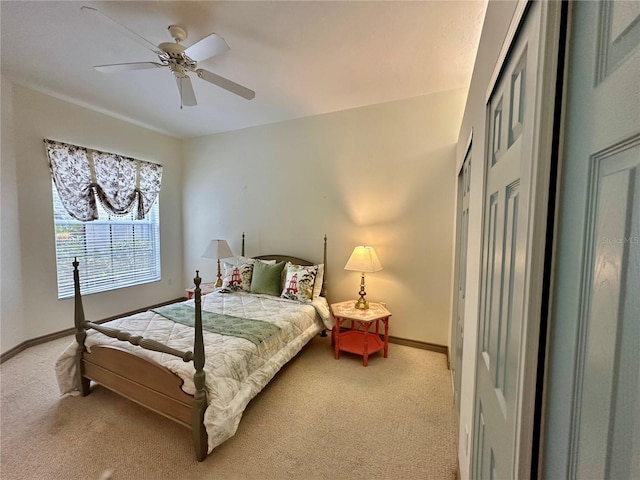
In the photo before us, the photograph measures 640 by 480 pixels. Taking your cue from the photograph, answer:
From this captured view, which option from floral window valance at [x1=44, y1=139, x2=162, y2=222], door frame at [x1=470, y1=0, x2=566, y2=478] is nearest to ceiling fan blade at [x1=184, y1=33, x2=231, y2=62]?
door frame at [x1=470, y1=0, x2=566, y2=478]

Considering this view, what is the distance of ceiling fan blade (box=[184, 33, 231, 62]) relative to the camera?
5.47 feet

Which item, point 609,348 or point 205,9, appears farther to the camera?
point 205,9

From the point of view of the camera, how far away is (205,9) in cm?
177

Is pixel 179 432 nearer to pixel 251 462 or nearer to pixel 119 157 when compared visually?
pixel 251 462

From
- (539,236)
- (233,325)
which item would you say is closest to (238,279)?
(233,325)

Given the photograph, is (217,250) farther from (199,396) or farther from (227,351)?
(199,396)

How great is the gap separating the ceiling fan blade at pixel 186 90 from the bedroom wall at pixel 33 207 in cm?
198

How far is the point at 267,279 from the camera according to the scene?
3.31 metres

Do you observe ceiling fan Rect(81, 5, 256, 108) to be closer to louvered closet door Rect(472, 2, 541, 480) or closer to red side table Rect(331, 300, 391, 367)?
louvered closet door Rect(472, 2, 541, 480)

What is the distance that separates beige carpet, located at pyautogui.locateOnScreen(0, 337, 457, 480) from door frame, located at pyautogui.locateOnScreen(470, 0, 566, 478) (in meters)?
1.38

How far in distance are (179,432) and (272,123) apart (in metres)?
3.62

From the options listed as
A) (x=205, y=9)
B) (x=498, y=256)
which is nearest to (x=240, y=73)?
(x=205, y=9)

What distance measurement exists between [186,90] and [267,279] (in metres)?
2.15

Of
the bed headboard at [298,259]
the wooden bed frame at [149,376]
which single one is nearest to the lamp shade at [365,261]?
the bed headboard at [298,259]
